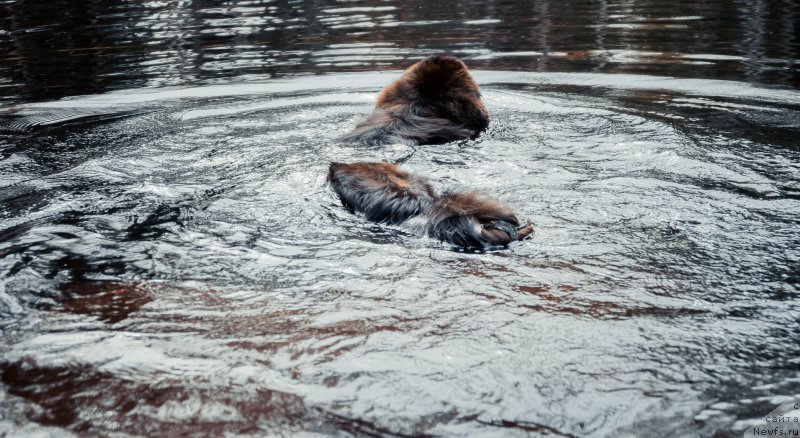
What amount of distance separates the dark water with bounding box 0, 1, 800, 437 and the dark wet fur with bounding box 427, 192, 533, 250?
0.23 ft

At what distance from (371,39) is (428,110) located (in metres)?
4.87

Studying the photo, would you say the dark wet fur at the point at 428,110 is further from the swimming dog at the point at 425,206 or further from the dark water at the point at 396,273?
the swimming dog at the point at 425,206

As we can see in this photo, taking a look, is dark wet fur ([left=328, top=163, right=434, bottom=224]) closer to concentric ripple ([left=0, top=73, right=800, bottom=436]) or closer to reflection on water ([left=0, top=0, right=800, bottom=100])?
concentric ripple ([left=0, top=73, right=800, bottom=436])

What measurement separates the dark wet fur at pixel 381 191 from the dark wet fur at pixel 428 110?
990 millimetres

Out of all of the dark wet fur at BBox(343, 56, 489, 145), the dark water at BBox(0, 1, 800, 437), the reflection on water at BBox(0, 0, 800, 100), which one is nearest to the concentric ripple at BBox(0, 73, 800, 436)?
the dark water at BBox(0, 1, 800, 437)

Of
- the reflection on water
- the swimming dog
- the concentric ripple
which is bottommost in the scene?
the concentric ripple

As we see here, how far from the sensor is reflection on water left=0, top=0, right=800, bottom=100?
24.7 ft

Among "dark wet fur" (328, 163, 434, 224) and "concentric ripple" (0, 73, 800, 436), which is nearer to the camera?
"concentric ripple" (0, 73, 800, 436)

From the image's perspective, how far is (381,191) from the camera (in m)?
3.42

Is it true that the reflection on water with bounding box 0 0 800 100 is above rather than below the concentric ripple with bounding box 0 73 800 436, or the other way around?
above

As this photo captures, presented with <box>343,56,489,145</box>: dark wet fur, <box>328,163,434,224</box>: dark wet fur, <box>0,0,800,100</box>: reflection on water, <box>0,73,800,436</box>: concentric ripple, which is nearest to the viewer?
<box>0,73,800,436</box>: concentric ripple

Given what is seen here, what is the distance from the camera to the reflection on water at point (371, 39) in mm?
7539

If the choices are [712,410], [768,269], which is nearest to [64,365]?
[712,410]

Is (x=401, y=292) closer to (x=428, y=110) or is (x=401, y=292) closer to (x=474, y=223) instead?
(x=474, y=223)
